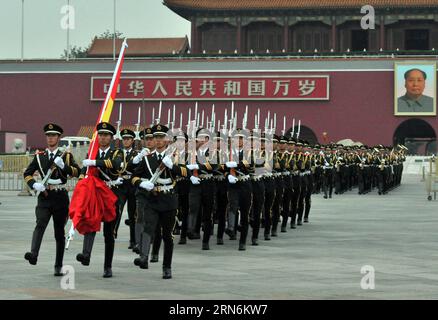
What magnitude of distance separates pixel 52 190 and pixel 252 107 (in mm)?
37799

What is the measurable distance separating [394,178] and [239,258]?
22.6 metres

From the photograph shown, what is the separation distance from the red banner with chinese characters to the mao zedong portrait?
3.55 meters

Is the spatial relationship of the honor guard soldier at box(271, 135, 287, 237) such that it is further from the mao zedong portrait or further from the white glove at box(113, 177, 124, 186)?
the mao zedong portrait

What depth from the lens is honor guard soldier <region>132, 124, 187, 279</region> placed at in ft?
33.9

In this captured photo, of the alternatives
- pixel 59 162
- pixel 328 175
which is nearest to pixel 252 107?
pixel 328 175

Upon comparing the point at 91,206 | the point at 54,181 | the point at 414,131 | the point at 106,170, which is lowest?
the point at 91,206

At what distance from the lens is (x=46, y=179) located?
34.4 ft

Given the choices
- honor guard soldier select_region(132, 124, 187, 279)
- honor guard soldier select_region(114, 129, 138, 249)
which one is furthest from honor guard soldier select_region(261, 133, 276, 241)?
honor guard soldier select_region(132, 124, 187, 279)

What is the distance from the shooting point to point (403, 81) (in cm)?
4631

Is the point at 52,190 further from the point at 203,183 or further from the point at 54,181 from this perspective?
the point at 203,183

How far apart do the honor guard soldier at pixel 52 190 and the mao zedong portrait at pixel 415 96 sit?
37.0m

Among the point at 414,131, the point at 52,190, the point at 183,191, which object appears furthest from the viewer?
the point at 414,131

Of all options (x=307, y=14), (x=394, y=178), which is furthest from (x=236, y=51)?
(x=394, y=178)
